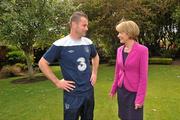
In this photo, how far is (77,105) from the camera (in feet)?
17.8

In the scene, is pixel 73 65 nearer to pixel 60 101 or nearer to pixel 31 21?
pixel 60 101

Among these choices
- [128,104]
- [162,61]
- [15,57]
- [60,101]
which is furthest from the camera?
[15,57]

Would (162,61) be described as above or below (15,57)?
below

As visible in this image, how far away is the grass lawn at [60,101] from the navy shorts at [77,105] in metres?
3.18

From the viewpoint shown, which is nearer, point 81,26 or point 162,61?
point 81,26

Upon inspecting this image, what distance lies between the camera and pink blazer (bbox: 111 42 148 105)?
5.55 m

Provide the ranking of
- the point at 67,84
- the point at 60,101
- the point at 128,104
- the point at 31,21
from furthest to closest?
the point at 31,21 < the point at 60,101 < the point at 128,104 < the point at 67,84

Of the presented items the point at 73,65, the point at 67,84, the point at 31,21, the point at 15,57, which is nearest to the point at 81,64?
the point at 73,65

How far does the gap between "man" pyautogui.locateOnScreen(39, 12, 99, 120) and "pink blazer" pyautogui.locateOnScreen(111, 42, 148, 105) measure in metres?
0.56

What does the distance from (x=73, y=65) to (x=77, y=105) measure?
1.85 feet

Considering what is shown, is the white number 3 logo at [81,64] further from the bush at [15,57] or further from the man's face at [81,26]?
the bush at [15,57]

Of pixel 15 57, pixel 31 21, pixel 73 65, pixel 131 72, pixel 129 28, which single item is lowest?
pixel 15 57

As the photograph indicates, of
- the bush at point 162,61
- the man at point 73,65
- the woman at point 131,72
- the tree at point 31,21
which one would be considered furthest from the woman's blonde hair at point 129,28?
the bush at point 162,61

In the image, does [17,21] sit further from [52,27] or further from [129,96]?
[129,96]
